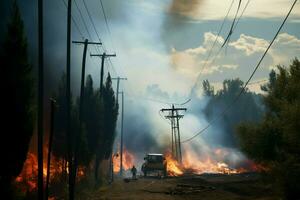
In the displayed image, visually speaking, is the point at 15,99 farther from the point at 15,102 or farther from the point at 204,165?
the point at 204,165

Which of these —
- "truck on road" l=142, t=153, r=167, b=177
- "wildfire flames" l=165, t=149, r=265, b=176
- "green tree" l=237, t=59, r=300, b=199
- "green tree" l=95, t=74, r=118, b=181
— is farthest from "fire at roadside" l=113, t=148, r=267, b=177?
"green tree" l=237, t=59, r=300, b=199

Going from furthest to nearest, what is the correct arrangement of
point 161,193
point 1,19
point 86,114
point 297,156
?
point 86,114 < point 1,19 < point 161,193 < point 297,156

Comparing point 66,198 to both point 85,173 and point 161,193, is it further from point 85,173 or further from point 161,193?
point 85,173

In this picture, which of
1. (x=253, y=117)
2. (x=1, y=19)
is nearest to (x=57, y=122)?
(x=1, y=19)

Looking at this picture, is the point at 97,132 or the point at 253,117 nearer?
the point at 97,132

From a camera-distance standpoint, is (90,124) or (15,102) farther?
(90,124)

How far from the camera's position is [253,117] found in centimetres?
15400

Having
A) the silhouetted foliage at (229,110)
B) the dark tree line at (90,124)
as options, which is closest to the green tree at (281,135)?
the dark tree line at (90,124)

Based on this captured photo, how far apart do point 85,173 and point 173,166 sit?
42.7m

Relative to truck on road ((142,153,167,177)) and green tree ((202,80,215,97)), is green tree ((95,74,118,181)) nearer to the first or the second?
truck on road ((142,153,167,177))

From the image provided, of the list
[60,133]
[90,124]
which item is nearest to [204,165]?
[90,124]

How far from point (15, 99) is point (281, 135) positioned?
52.4 feet

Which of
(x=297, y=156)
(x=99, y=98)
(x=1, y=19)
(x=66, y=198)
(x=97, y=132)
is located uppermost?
(x=1, y=19)

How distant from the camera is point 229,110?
150125 mm
